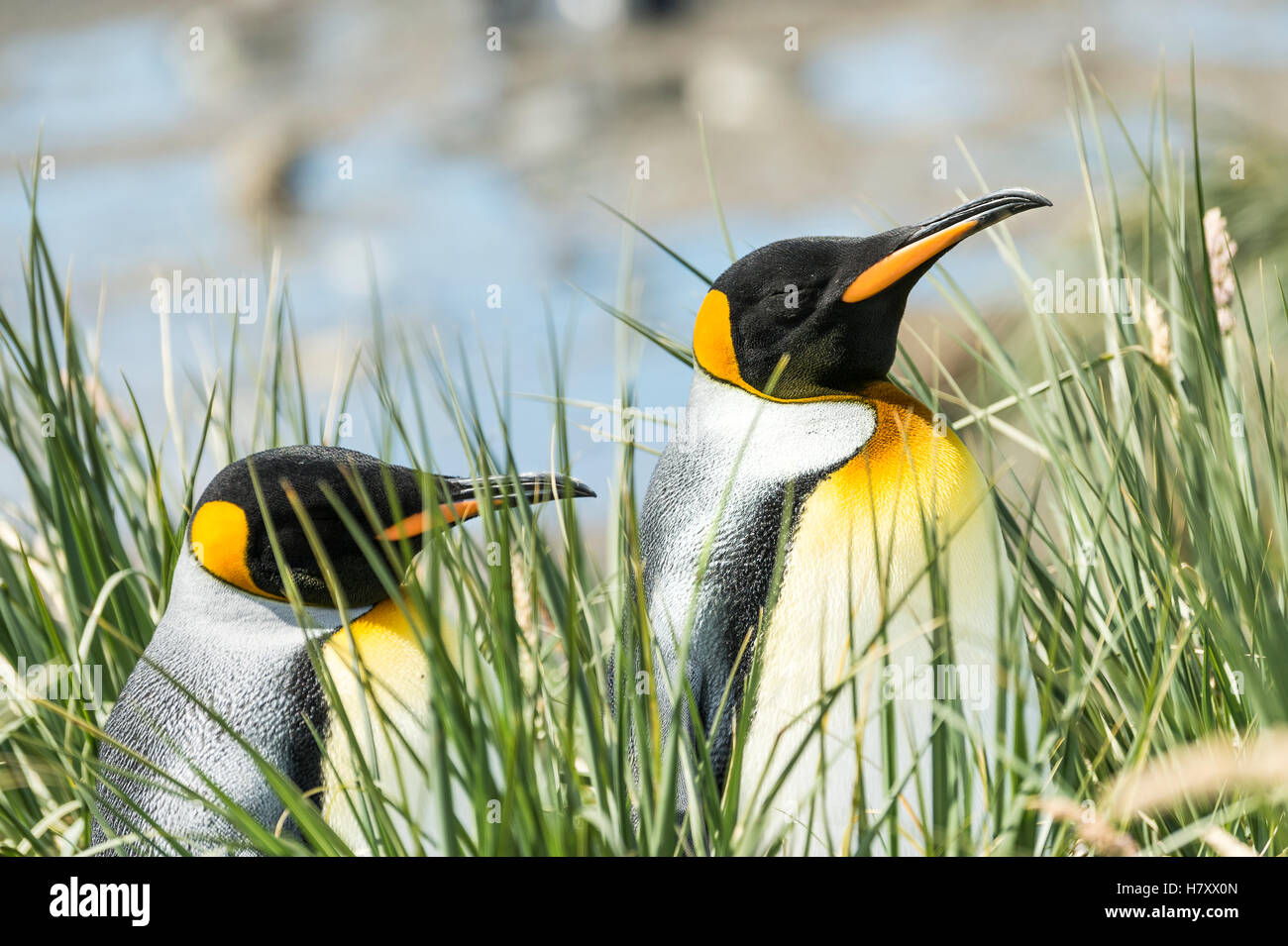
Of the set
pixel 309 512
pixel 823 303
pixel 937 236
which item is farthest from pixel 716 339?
pixel 309 512

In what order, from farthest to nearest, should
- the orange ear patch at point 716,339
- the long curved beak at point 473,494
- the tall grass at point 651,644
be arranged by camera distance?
1. the orange ear patch at point 716,339
2. the long curved beak at point 473,494
3. the tall grass at point 651,644

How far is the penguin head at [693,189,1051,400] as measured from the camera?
34.4 inches

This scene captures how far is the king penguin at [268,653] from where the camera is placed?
847 mm

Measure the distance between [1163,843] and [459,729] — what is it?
1.48ft

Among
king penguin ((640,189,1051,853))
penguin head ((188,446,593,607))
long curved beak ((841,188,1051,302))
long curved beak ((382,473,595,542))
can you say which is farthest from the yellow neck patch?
long curved beak ((841,188,1051,302))

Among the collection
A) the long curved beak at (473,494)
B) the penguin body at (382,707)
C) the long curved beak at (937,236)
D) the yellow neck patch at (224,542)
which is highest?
the long curved beak at (937,236)

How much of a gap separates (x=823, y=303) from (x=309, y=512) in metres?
0.46

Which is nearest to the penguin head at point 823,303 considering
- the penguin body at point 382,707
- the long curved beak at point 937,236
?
the long curved beak at point 937,236

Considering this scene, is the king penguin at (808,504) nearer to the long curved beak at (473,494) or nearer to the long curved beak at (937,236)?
the long curved beak at (937,236)

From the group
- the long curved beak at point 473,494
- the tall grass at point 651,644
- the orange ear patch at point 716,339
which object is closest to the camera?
the tall grass at point 651,644

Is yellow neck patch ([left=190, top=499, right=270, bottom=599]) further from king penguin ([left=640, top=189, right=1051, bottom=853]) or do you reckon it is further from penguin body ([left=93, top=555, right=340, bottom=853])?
king penguin ([left=640, top=189, right=1051, bottom=853])

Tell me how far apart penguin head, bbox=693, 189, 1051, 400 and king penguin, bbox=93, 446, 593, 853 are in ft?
0.66
